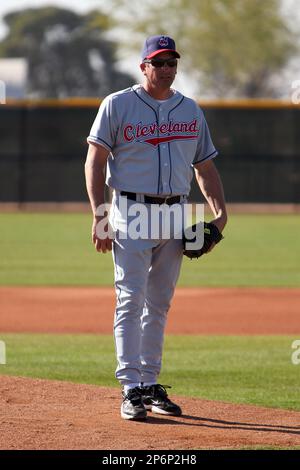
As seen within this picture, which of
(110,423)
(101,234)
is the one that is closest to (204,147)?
(101,234)

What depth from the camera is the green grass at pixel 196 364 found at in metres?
6.51

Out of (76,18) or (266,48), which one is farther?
(76,18)

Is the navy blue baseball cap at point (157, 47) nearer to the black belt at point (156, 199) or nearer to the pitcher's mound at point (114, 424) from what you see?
the black belt at point (156, 199)

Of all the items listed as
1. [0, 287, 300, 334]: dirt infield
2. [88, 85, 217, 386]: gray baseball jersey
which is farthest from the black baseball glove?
[0, 287, 300, 334]: dirt infield

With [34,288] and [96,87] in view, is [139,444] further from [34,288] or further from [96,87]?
[96,87]

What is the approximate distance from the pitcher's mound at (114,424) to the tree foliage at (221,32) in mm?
38604

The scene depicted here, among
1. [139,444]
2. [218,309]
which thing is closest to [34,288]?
[218,309]

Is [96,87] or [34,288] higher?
[96,87]

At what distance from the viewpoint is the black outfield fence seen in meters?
25.7

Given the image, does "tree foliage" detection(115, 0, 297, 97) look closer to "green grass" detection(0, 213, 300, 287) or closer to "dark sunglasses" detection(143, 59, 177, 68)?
"green grass" detection(0, 213, 300, 287)

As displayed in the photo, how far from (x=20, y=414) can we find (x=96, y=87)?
5957 cm

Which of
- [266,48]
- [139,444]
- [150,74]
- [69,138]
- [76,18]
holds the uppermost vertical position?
[76,18]

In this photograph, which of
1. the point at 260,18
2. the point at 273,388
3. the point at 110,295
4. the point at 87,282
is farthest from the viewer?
the point at 260,18

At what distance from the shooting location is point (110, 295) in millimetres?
11609
